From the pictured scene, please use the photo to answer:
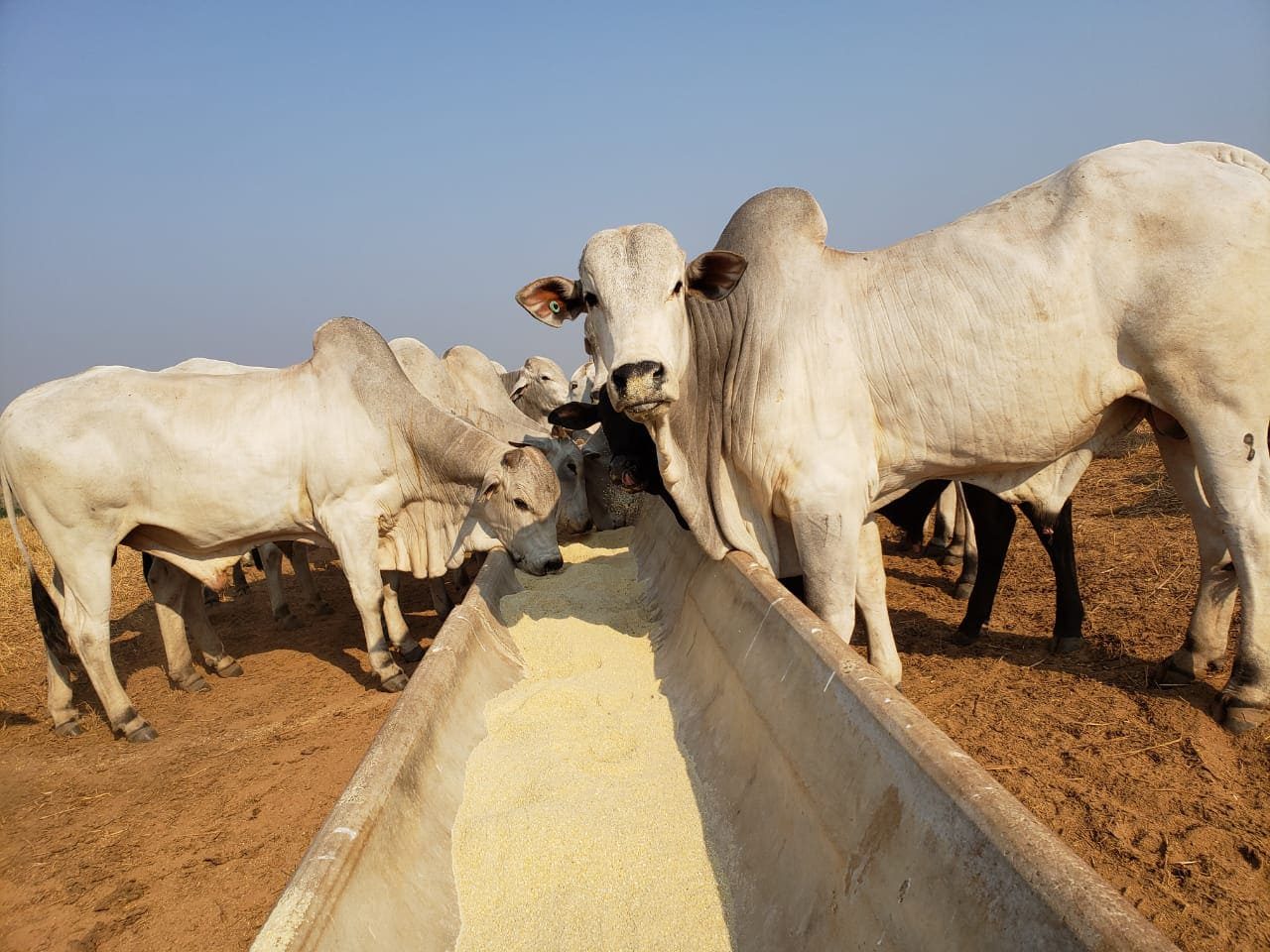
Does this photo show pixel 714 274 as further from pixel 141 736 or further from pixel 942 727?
pixel 141 736

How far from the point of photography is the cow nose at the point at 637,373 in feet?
11.2

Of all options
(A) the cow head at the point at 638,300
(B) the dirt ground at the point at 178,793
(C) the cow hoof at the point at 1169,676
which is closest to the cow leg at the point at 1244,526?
(C) the cow hoof at the point at 1169,676

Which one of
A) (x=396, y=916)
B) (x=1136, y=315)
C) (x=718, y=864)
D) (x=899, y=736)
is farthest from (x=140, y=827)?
(x=1136, y=315)

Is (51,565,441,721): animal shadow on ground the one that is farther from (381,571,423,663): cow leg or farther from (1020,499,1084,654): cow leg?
(1020,499,1084,654): cow leg

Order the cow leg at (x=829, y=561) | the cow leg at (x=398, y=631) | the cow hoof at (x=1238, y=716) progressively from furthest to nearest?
1. the cow leg at (x=398, y=631)
2. the cow leg at (x=829, y=561)
3. the cow hoof at (x=1238, y=716)

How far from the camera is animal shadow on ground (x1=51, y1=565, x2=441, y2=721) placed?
6691 millimetres

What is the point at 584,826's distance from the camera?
2.94m

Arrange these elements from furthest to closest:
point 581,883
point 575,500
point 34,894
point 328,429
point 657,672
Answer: point 575,500 → point 328,429 → point 657,672 → point 34,894 → point 581,883

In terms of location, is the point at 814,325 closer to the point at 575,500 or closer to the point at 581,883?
the point at 581,883

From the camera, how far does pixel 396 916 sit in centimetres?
229

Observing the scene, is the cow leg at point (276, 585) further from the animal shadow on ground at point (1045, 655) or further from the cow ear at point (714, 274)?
the cow ear at point (714, 274)

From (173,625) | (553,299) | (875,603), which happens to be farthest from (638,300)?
(173,625)

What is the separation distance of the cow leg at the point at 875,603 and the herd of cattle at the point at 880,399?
1 cm

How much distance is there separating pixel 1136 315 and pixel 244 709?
5.76 metres
